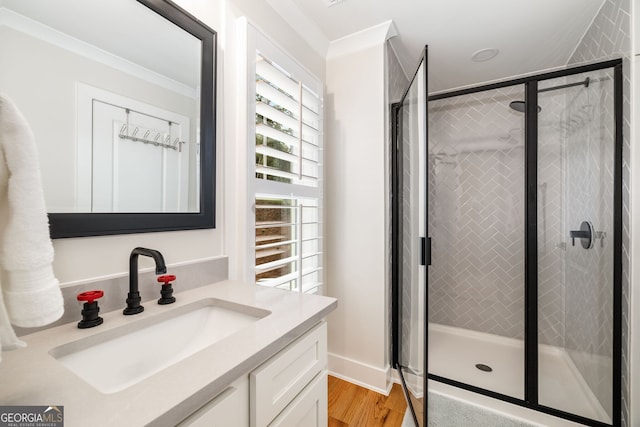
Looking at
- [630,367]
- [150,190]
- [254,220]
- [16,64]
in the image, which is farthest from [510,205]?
[16,64]

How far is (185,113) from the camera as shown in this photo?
3.19 feet

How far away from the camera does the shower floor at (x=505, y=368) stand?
152cm

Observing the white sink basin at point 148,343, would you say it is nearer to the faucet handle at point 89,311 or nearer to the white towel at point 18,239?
the faucet handle at point 89,311

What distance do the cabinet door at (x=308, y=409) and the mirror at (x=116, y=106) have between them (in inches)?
26.8

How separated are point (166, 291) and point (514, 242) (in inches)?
99.5

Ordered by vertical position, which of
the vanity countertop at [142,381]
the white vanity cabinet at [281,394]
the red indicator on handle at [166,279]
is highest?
the red indicator on handle at [166,279]

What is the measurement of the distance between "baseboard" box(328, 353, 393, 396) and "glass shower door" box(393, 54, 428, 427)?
0.42 ft

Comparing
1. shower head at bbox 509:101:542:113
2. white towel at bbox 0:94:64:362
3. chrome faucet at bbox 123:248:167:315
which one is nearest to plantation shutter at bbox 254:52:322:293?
chrome faucet at bbox 123:248:167:315

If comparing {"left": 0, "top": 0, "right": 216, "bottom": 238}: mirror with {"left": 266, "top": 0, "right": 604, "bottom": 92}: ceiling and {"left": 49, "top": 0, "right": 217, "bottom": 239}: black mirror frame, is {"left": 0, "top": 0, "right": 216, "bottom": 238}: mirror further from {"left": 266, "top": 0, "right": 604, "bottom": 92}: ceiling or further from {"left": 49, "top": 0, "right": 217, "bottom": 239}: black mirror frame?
{"left": 266, "top": 0, "right": 604, "bottom": 92}: ceiling

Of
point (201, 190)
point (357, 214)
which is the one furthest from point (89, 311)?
point (357, 214)

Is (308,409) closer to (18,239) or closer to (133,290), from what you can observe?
(133,290)

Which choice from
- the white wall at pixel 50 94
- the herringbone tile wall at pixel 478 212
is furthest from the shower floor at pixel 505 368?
the white wall at pixel 50 94

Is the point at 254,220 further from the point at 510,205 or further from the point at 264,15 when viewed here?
the point at 510,205

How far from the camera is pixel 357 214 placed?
175 cm
